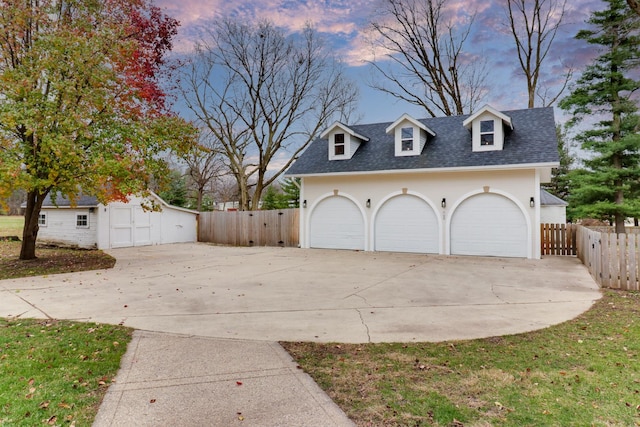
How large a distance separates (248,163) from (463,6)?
17.6 m

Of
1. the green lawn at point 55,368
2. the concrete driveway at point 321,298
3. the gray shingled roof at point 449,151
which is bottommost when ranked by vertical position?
the concrete driveway at point 321,298

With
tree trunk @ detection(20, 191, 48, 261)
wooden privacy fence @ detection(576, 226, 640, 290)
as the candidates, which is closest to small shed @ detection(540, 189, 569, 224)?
wooden privacy fence @ detection(576, 226, 640, 290)

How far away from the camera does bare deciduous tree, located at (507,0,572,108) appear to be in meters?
20.1

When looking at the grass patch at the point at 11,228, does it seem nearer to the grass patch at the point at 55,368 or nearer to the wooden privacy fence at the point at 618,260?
the grass patch at the point at 55,368

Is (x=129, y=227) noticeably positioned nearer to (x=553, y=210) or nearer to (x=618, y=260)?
(x=618, y=260)

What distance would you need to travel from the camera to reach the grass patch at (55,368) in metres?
2.82

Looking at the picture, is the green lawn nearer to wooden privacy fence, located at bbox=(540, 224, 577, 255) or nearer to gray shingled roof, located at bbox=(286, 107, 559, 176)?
gray shingled roof, located at bbox=(286, 107, 559, 176)

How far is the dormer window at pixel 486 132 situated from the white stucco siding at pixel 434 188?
1.26 metres

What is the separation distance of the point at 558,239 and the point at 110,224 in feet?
61.4

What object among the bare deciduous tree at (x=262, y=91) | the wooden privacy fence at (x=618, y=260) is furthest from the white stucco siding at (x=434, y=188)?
the bare deciduous tree at (x=262, y=91)

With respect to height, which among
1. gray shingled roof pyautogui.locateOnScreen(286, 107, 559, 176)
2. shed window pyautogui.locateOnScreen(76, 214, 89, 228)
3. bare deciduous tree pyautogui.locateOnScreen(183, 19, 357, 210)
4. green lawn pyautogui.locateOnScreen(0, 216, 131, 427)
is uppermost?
bare deciduous tree pyautogui.locateOnScreen(183, 19, 357, 210)

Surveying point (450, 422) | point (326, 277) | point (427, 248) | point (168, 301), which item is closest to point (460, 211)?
point (427, 248)

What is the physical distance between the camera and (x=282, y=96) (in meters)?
25.8

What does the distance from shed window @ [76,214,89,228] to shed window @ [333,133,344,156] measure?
11893mm
